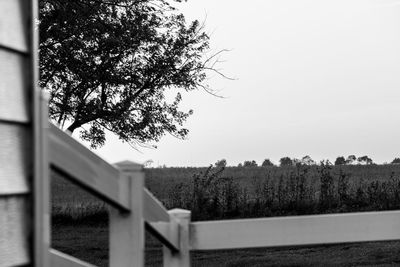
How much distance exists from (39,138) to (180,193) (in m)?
11.9

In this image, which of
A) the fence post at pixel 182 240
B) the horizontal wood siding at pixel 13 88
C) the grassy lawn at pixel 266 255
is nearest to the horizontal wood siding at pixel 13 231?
the horizontal wood siding at pixel 13 88

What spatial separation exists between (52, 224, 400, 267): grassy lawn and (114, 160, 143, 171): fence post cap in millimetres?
6302

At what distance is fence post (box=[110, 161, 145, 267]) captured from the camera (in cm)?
315

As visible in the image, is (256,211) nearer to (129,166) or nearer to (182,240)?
(182,240)

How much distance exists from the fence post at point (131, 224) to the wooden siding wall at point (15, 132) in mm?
934

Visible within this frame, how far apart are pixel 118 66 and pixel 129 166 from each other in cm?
1196

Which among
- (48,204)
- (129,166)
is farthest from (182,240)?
(48,204)

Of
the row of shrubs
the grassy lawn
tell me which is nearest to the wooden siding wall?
the grassy lawn

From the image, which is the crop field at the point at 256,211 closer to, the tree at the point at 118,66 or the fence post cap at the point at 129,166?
the tree at the point at 118,66

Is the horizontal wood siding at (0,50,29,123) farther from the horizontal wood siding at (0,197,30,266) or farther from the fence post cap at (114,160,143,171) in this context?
the fence post cap at (114,160,143,171)

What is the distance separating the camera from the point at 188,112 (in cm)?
1551

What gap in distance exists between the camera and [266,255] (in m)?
10.1

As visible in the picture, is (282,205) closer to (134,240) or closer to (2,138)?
(134,240)

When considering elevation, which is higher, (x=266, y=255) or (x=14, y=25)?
(x=14, y=25)
